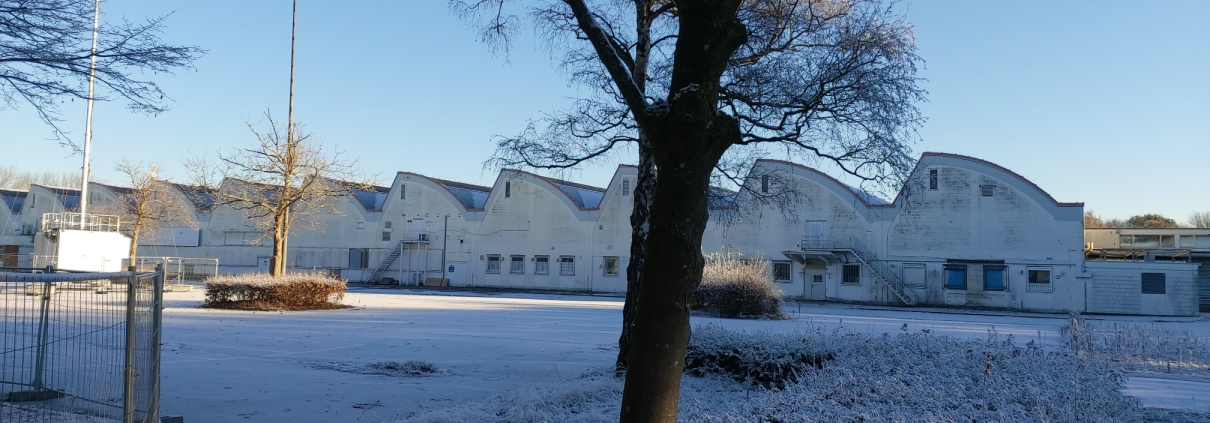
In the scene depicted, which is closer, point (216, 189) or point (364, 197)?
point (216, 189)

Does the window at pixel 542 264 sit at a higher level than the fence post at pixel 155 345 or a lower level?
higher

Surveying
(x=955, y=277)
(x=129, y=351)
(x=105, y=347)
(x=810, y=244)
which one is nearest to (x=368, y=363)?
(x=105, y=347)

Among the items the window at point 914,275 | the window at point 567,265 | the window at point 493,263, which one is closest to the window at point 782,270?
the window at point 914,275

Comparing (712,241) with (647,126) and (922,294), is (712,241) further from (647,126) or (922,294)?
(647,126)

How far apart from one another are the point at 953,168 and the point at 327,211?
39916mm

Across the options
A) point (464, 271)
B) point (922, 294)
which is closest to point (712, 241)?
point (922, 294)

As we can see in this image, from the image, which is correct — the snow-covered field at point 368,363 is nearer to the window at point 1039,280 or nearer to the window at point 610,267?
the window at point 1039,280

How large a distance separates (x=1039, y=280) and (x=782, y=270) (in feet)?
40.5

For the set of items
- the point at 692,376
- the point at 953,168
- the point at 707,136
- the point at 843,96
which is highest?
the point at 953,168

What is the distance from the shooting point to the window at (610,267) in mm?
48381

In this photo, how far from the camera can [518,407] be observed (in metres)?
6.96

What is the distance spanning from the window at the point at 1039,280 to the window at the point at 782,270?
11519 mm

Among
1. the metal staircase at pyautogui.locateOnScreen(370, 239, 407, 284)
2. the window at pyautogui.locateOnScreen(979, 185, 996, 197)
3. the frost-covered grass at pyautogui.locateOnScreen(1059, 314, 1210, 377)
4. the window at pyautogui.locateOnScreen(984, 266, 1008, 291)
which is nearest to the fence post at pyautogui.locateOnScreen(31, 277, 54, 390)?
the frost-covered grass at pyautogui.locateOnScreen(1059, 314, 1210, 377)

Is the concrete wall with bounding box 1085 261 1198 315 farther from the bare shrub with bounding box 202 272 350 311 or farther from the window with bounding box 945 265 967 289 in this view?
the bare shrub with bounding box 202 272 350 311
